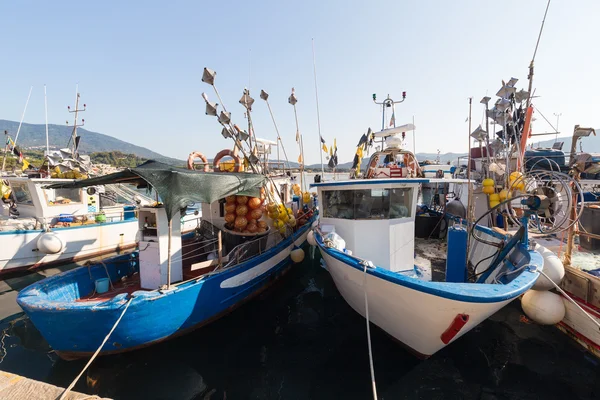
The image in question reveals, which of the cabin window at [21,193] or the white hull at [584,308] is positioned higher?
the cabin window at [21,193]

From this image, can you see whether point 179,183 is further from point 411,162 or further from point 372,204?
point 411,162

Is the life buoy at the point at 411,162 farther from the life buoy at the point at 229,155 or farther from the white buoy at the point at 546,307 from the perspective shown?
the life buoy at the point at 229,155

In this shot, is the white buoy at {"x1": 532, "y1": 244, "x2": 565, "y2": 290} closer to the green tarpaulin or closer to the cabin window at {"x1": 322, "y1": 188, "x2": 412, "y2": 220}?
the cabin window at {"x1": 322, "y1": 188, "x2": 412, "y2": 220}

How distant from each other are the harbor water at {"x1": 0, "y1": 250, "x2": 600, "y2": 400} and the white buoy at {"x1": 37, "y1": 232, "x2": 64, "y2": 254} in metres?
3.98

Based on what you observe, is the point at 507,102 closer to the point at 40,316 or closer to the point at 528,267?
the point at 528,267

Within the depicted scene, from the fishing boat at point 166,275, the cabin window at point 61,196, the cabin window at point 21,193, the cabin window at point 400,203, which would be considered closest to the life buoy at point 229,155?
the fishing boat at point 166,275

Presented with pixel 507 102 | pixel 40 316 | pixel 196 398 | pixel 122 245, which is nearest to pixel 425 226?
pixel 507 102

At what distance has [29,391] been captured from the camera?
2830mm

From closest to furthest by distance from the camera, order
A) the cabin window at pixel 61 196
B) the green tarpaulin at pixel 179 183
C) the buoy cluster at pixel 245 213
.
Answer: the green tarpaulin at pixel 179 183, the buoy cluster at pixel 245 213, the cabin window at pixel 61 196

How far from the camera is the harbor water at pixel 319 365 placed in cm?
445

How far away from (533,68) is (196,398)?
1351 centimetres

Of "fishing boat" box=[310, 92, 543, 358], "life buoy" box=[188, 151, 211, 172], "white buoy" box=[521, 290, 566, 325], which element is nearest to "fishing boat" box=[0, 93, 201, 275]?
"life buoy" box=[188, 151, 211, 172]

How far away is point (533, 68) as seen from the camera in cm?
963

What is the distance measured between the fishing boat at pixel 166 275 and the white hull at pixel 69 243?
18.9ft
